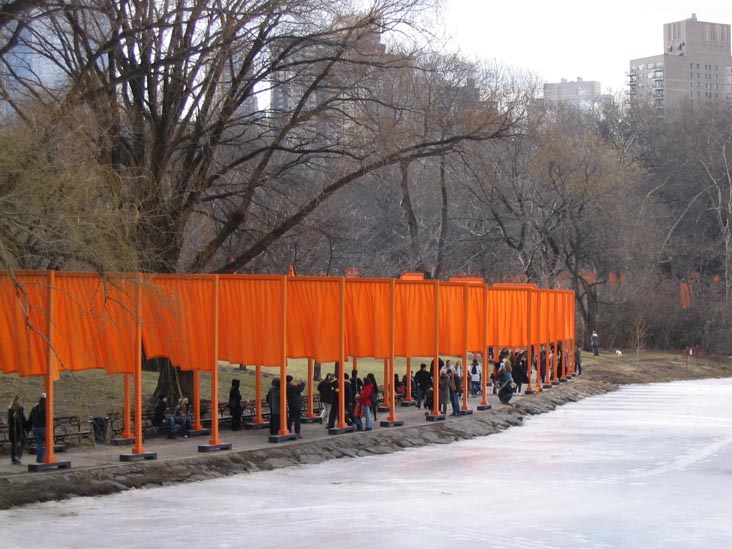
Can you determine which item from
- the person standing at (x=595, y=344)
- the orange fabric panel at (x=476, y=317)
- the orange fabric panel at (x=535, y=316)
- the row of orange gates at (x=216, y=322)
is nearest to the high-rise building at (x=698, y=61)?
the person standing at (x=595, y=344)

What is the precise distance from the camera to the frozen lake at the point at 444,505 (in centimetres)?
1558

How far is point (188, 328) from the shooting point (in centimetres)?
2373

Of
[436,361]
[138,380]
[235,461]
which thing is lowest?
[235,461]

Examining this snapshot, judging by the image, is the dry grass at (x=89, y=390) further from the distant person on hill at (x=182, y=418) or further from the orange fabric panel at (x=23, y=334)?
the orange fabric panel at (x=23, y=334)

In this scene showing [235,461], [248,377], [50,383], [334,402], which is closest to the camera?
[50,383]

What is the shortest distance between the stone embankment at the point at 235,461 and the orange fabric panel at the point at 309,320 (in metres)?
2.17

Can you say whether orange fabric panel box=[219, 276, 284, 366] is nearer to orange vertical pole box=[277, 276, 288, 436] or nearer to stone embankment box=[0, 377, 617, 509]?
orange vertical pole box=[277, 276, 288, 436]

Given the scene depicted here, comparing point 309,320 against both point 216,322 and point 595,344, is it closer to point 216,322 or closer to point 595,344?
point 216,322

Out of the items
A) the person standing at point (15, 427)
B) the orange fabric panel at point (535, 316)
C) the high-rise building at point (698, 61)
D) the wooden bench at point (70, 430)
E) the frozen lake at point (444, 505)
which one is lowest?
the frozen lake at point (444, 505)

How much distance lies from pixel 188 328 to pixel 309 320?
10.6ft

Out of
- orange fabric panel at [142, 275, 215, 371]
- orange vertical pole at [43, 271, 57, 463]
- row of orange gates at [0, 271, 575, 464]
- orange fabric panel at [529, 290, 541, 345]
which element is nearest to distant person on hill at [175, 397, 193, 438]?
row of orange gates at [0, 271, 575, 464]

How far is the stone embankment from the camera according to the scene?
61.7ft

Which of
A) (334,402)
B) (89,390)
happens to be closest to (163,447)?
(334,402)

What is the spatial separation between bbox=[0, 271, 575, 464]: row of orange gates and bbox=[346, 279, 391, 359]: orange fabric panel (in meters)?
0.03
